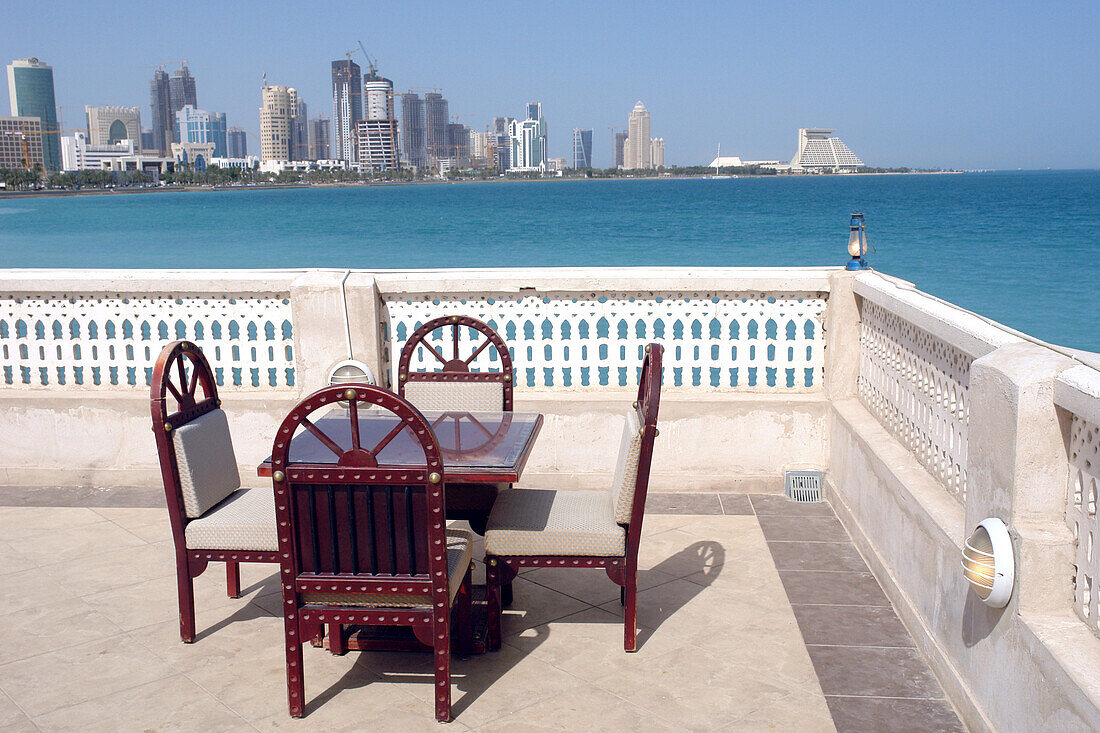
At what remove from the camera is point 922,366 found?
15.8 feet

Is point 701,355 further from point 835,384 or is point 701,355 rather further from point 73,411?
point 73,411

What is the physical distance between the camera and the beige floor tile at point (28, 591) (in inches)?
191

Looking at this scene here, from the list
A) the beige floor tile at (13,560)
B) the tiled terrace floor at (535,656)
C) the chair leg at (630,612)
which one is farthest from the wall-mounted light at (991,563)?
the beige floor tile at (13,560)

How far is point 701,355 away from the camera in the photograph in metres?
6.73

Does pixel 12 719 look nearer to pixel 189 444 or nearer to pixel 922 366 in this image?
pixel 189 444

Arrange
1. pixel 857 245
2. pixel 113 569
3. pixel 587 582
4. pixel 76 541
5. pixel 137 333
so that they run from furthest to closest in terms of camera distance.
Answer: pixel 137 333
pixel 857 245
pixel 76 541
pixel 113 569
pixel 587 582

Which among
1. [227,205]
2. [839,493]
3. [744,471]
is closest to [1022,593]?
[839,493]

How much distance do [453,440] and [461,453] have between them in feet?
0.86

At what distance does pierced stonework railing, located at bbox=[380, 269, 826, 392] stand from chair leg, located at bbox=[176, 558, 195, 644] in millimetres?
2666

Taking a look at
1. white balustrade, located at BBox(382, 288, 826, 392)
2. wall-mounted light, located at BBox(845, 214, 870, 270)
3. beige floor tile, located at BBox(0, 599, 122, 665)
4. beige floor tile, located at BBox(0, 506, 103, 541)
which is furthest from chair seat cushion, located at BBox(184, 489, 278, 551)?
wall-mounted light, located at BBox(845, 214, 870, 270)

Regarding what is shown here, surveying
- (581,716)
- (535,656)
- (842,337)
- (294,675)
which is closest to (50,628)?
(294,675)

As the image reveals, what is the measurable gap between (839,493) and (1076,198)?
8719 centimetres

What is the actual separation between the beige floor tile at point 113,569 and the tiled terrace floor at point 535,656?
0.01 meters

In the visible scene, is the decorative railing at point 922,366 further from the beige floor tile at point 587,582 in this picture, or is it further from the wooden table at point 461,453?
the wooden table at point 461,453
